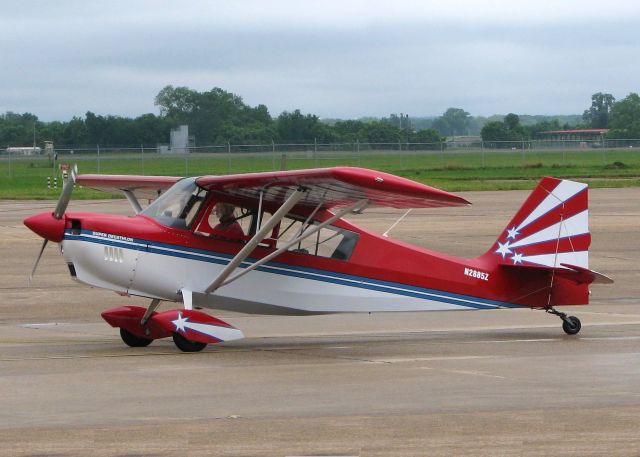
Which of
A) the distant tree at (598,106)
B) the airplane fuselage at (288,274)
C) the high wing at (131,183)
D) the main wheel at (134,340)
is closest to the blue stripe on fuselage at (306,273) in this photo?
the airplane fuselage at (288,274)

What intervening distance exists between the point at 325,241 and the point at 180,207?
1709 millimetres

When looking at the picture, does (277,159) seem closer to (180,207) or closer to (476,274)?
(476,274)

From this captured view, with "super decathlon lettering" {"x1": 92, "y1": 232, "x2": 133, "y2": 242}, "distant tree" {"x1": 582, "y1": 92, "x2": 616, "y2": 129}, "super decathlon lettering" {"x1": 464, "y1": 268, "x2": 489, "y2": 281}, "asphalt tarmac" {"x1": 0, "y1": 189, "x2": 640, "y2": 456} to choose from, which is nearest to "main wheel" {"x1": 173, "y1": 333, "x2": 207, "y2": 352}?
"asphalt tarmac" {"x1": 0, "y1": 189, "x2": 640, "y2": 456}

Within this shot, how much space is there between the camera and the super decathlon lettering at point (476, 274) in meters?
13.8

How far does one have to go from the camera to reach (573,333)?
13.9 m

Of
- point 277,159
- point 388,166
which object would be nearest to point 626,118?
point 388,166

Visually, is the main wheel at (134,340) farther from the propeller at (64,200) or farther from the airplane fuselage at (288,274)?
the propeller at (64,200)

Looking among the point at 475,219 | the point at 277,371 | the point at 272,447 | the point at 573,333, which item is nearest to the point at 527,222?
the point at 573,333

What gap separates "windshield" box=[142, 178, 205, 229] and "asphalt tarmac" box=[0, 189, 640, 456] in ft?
4.64

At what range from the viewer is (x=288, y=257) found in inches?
524

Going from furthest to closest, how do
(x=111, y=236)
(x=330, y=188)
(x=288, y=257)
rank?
1. (x=288, y=257)
2. (x=111, y=236)
3. (x=330, y=188)

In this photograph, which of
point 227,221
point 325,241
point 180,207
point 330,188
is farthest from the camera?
point 325,241

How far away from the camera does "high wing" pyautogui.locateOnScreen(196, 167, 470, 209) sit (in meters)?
11.4

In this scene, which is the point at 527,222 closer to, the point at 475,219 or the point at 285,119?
the point at 475,219
